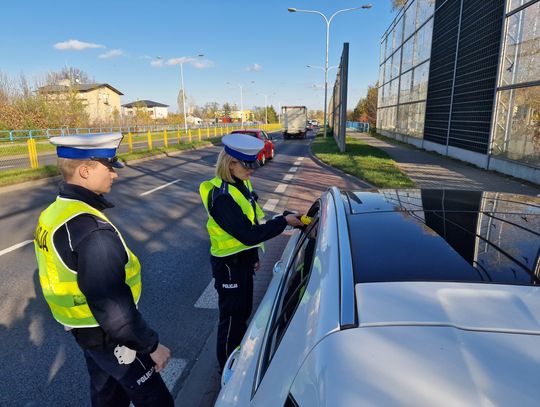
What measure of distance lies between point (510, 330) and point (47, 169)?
554 inches

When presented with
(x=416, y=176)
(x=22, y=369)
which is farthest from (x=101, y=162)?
(x=416, y=176)

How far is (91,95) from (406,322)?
250 ft

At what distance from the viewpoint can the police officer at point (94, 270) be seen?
1.49 metres

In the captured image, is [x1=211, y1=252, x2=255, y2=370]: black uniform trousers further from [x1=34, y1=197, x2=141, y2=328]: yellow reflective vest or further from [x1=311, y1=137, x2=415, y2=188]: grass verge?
[x1=311, y1=137, x2=415, y2=188]: grass verge

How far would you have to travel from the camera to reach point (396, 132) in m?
32.1

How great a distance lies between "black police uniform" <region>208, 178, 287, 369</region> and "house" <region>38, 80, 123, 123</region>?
134ft

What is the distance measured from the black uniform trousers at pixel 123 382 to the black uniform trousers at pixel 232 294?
0.70 meters

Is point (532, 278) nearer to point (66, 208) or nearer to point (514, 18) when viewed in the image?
point (66, 208)

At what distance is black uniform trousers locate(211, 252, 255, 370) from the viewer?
2508mm

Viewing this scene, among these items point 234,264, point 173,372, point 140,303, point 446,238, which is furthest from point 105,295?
point 140,303

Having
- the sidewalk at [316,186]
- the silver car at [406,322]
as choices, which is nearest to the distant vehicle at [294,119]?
the sidewalk at [316,186]

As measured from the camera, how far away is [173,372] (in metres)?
2.84

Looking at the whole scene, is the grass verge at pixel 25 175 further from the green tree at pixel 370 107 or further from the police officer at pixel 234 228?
the green tree at pixel 370 107

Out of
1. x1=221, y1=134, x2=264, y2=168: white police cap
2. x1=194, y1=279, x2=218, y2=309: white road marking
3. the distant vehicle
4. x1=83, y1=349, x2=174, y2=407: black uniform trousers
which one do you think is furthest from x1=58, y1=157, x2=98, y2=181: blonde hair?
the distant vehicle
